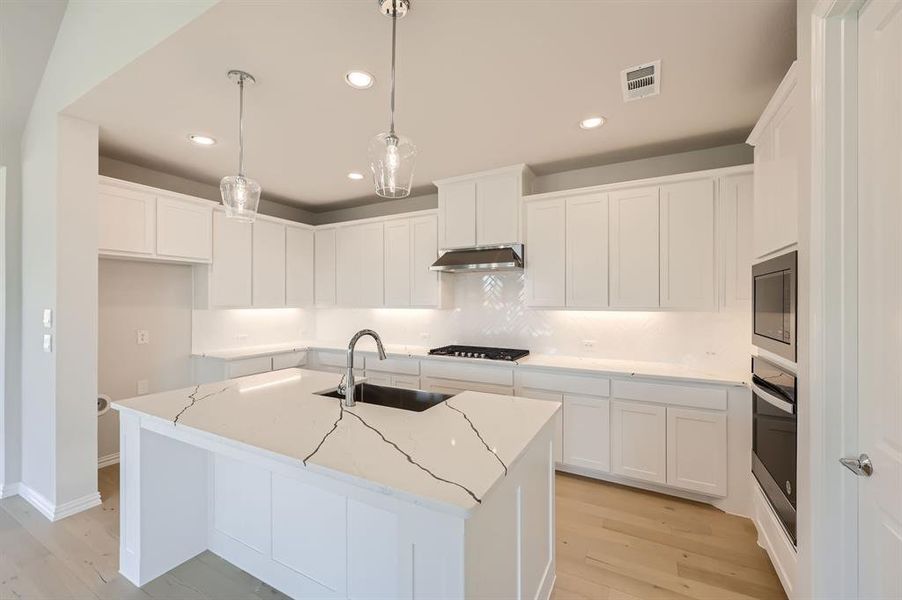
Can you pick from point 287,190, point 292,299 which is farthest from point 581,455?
point 287,190

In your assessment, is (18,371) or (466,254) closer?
(18,371)

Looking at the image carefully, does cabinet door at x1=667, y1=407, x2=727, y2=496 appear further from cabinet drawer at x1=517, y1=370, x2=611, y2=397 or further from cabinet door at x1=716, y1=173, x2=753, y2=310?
cabinet door at x1=716, y1=173, x2=753, y2=310

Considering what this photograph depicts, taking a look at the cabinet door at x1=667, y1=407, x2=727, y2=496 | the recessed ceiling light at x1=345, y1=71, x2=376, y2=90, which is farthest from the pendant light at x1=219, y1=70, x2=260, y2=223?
the cabinet door at x1=667, y1=407, x2=727, y2=496

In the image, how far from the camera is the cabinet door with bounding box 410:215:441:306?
12.7 ft

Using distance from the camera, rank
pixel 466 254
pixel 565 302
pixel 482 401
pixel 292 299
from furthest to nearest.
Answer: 1. pixel 292 299
2. pixel 466 254
3. pixel 565 302
4. pixel 482 401

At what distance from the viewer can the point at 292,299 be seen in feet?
14.5

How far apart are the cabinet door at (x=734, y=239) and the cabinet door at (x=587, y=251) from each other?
76 cm

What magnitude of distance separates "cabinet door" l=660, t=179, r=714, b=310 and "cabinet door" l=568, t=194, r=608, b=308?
418mm

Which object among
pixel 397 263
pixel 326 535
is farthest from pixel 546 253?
pixel 326 535

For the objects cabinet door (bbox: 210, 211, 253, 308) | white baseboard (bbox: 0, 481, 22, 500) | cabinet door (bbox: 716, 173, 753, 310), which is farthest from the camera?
cabinet door (bbox: 210, 211, 253, 308)

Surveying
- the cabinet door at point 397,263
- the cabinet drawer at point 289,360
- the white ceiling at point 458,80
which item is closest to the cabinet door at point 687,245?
the white ceiling at point 458,80

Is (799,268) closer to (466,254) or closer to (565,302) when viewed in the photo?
(565,302)

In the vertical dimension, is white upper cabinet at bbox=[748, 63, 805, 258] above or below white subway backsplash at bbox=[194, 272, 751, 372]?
above

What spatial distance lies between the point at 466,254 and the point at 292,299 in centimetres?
222
